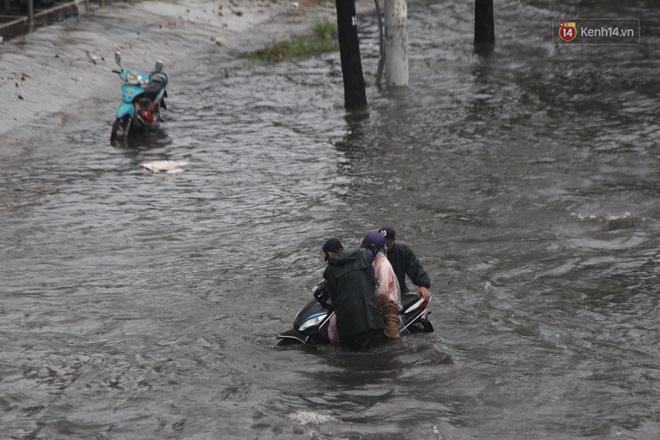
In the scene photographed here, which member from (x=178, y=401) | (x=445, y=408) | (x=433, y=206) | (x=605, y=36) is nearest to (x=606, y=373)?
(x=445, y=408)

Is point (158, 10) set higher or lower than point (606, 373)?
higher

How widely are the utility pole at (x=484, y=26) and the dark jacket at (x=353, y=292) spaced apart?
61.0 ft

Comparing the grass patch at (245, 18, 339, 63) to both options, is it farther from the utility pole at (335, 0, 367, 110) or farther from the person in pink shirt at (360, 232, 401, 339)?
the person in pink shirt at (360, 232, 401, 339)

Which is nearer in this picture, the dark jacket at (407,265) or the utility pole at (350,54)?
the dark jacket at (407,265)

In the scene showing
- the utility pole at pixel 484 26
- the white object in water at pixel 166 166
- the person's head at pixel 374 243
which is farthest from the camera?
the utility pole at pixel 484 26

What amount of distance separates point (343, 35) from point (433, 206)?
701 centimetres

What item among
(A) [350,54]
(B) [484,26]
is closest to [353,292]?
(A) [350,54]

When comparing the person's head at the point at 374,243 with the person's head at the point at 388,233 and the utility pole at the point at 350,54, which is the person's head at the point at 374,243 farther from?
the utility pole at the point at 350,54

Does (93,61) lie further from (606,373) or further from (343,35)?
(606,373)

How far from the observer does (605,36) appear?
90.1 ft

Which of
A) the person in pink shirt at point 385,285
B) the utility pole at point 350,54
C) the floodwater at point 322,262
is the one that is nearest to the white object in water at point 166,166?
the floodwater at point 322,262

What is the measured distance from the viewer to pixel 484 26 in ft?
88.6

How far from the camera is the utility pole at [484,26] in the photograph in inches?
1059

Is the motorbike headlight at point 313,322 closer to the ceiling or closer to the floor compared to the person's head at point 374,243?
closer to the floor
